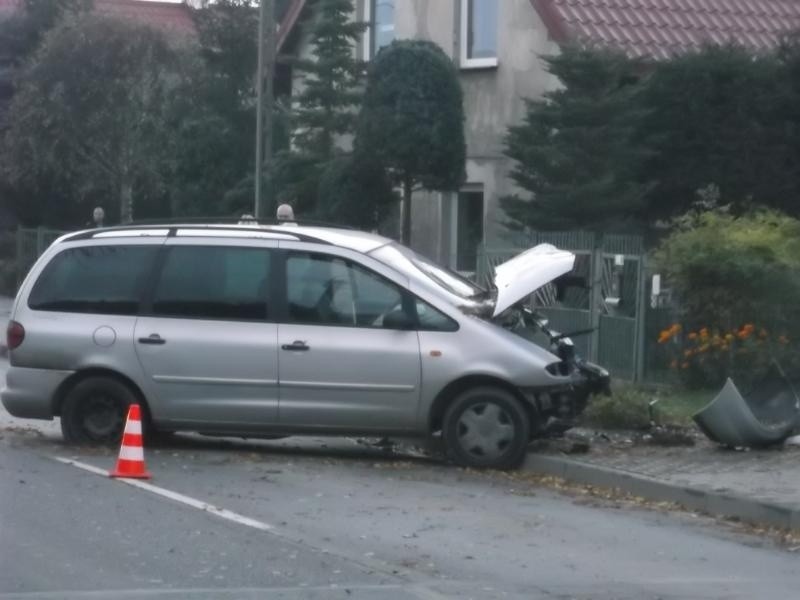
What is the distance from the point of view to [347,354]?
1275 centimetres

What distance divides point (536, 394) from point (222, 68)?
79.9ft

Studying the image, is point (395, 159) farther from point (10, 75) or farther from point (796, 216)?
point (10, 75)

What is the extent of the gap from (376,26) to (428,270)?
14.6m

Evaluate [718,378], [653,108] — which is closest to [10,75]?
[653,108]

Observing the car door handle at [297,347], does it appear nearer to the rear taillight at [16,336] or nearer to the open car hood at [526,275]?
the open car hood at [526,275]

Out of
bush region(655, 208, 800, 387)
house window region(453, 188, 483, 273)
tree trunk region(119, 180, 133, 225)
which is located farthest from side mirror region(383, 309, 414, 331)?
tree trunk region(119, 180, 133, 225)

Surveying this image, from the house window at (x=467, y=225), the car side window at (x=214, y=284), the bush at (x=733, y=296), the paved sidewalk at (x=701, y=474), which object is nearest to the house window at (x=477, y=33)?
the house window at (x=467, y=225)

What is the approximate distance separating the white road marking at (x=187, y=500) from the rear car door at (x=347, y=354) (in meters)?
1.53

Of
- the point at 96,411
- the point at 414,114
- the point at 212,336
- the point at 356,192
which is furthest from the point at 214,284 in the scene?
the point at 356,192

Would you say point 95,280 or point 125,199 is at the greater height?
point 125,199

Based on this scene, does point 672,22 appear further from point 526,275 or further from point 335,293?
point 335,293

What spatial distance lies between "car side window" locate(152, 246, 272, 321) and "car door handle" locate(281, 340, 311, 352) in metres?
0.32

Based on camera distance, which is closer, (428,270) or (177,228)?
(177,228)

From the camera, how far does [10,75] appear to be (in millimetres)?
39406
